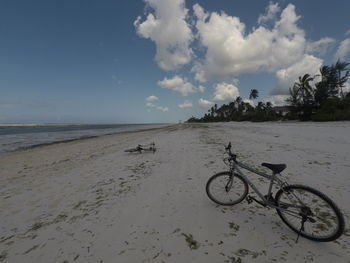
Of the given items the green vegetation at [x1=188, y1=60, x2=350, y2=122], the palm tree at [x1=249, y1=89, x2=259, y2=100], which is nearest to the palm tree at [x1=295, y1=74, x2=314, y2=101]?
the green vegetation at [x1=188, y1=60, x2=350, y2=122]

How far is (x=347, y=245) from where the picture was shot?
8.83ft

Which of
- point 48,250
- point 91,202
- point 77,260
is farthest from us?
point 91,202

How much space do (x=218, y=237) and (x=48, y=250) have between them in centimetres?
292

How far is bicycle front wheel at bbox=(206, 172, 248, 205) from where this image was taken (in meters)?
4.05

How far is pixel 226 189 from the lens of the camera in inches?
A: 162

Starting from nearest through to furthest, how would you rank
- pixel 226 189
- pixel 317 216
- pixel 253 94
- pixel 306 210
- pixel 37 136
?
pixel 306 210 → pixel 317 216 → pixel 226 189 → pixel 37 136 → pixel 253 94

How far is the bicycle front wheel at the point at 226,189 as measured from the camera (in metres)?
4.05

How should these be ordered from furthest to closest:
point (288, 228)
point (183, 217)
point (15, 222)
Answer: point (15, 222)
point (183, 217)
point (288, 228)

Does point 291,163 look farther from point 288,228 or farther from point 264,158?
point 288,228

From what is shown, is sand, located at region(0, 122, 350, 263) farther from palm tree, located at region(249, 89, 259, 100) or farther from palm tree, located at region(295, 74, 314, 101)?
palm tree, located at region(249, 89, 259, 100)

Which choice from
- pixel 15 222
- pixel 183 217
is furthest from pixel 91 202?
pixel 183 217

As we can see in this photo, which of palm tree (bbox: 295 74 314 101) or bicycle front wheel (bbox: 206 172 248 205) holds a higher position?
palm tree (bbox: 295 74 314 101)

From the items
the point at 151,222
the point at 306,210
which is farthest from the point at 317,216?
the point at 151,222

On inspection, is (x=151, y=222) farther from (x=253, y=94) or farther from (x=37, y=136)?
(x=253, y=94)
